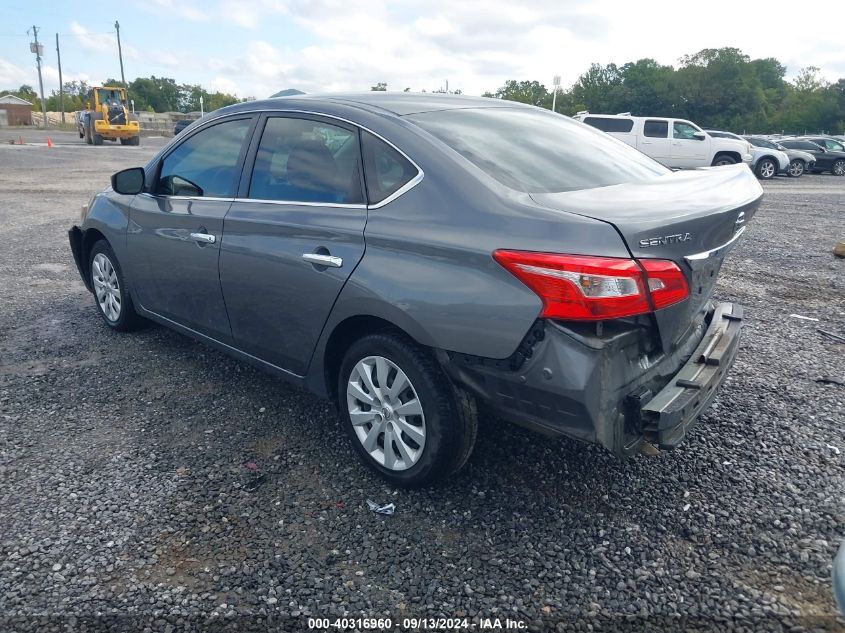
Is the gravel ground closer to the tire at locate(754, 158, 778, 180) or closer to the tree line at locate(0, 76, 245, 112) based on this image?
the tire at locate(754, 158, 778, 180)

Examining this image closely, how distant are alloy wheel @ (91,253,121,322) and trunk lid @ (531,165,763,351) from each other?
3571 mm

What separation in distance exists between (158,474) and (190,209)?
62.0 inches

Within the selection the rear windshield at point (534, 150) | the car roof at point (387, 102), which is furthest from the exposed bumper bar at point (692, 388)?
the car roof at point (387, 102)

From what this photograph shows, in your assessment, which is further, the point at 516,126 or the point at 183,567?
the point at 516,126

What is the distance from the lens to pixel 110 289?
197 inches

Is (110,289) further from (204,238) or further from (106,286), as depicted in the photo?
(204,238)

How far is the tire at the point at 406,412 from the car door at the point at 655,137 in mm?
20993

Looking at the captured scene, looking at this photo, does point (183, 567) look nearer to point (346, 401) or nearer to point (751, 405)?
point (346, 401)

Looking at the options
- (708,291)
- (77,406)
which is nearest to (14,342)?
(77,406)

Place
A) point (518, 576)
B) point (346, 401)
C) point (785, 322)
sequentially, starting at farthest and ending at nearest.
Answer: point (785, 322), point (346, 401), point (518, 576)

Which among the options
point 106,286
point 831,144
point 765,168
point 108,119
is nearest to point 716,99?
point 831,144

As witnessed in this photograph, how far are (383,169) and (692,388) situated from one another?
1621 millimetres

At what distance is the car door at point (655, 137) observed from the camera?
857 inches

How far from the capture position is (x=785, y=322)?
5.54m
